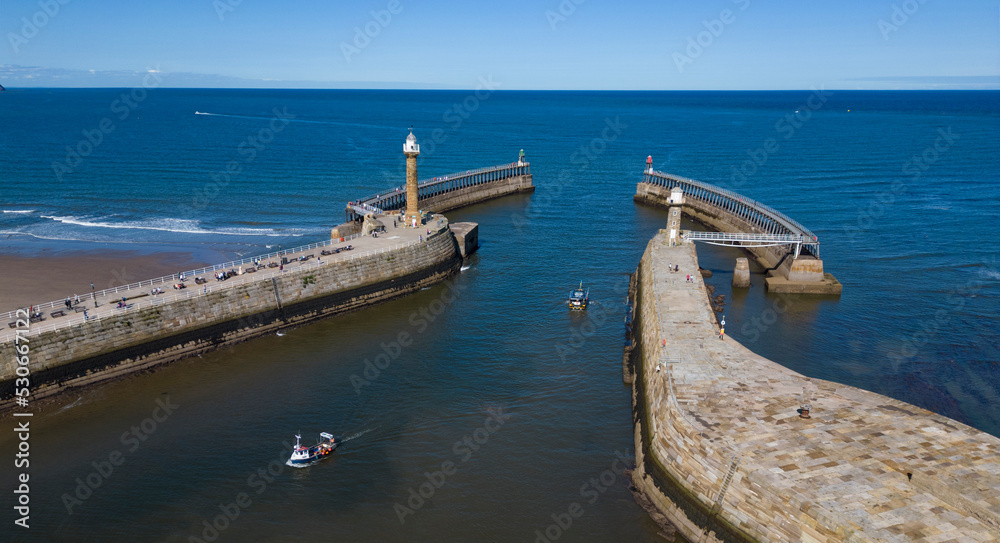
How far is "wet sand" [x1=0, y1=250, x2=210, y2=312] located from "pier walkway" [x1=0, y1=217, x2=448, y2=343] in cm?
392

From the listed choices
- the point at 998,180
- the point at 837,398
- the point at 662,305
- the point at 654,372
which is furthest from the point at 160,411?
the point at 998,180

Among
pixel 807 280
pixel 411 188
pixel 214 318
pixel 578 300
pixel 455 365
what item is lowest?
pixel 455 365

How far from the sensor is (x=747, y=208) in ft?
246

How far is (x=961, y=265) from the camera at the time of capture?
60188mm

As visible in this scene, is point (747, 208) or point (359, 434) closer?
point (359, 434)

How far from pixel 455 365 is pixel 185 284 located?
66.7 feet

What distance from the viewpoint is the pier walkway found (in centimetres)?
3822

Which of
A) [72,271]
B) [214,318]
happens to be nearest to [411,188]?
[214,318]

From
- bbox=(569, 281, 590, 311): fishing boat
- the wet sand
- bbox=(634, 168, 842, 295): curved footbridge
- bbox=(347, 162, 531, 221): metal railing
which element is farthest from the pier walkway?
bbox=(634, 168, 842, 295): curved footbridge

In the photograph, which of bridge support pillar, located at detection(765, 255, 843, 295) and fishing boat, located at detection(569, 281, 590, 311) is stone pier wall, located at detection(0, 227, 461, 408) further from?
bridge support pillar, located at detection(765, 255, 843, 295)

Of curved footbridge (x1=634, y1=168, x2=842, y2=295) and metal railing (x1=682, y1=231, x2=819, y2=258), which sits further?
metal railing (x1=682, y1=231, x2=819, y2=258)

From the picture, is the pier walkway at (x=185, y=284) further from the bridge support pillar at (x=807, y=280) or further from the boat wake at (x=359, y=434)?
the bridge support pillar at (x=807, y=280)

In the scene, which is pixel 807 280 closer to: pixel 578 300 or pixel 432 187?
pixel 578 300

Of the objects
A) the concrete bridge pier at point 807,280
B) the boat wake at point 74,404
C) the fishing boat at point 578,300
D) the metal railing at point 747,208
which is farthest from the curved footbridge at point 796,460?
the boat wake at point 74,404
